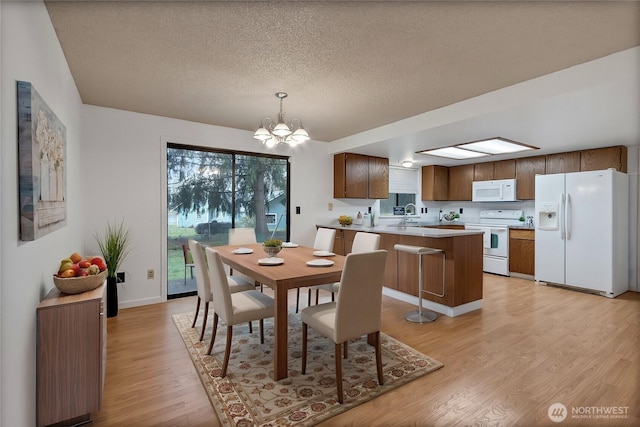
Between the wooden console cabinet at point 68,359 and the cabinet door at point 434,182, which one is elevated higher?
the cabinet door at point 434,182

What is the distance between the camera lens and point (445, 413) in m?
1.76

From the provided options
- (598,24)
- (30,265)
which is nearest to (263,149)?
(30,265)

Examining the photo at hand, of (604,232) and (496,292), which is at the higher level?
(604,232)

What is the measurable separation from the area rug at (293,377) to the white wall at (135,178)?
4.37ft

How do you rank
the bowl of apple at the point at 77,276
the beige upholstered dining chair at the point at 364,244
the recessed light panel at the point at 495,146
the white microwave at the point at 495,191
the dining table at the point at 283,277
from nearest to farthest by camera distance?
the bowl of apple at the point at 77,276, the dining table at the point at 283,277, the beige upholstered dining chair at the point at 364,244, the recessed light panel at the point at 495,146, the white microwave at the point at 495,191

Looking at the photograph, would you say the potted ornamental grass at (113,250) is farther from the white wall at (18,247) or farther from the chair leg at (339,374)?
the chair leg at (339,374)

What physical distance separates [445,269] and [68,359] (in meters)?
3.23

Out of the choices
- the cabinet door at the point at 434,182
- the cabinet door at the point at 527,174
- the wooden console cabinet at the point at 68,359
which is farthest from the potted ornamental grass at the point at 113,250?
the cabinet door at the point at 527,174

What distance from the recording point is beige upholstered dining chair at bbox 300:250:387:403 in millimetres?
1867

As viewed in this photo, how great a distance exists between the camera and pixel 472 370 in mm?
2229

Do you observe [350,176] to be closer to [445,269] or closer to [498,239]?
[445,269]

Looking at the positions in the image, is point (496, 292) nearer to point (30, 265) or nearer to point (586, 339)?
point (586, 339)

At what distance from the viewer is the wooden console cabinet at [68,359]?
5.02ft

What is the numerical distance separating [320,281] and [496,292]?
10.7ft
